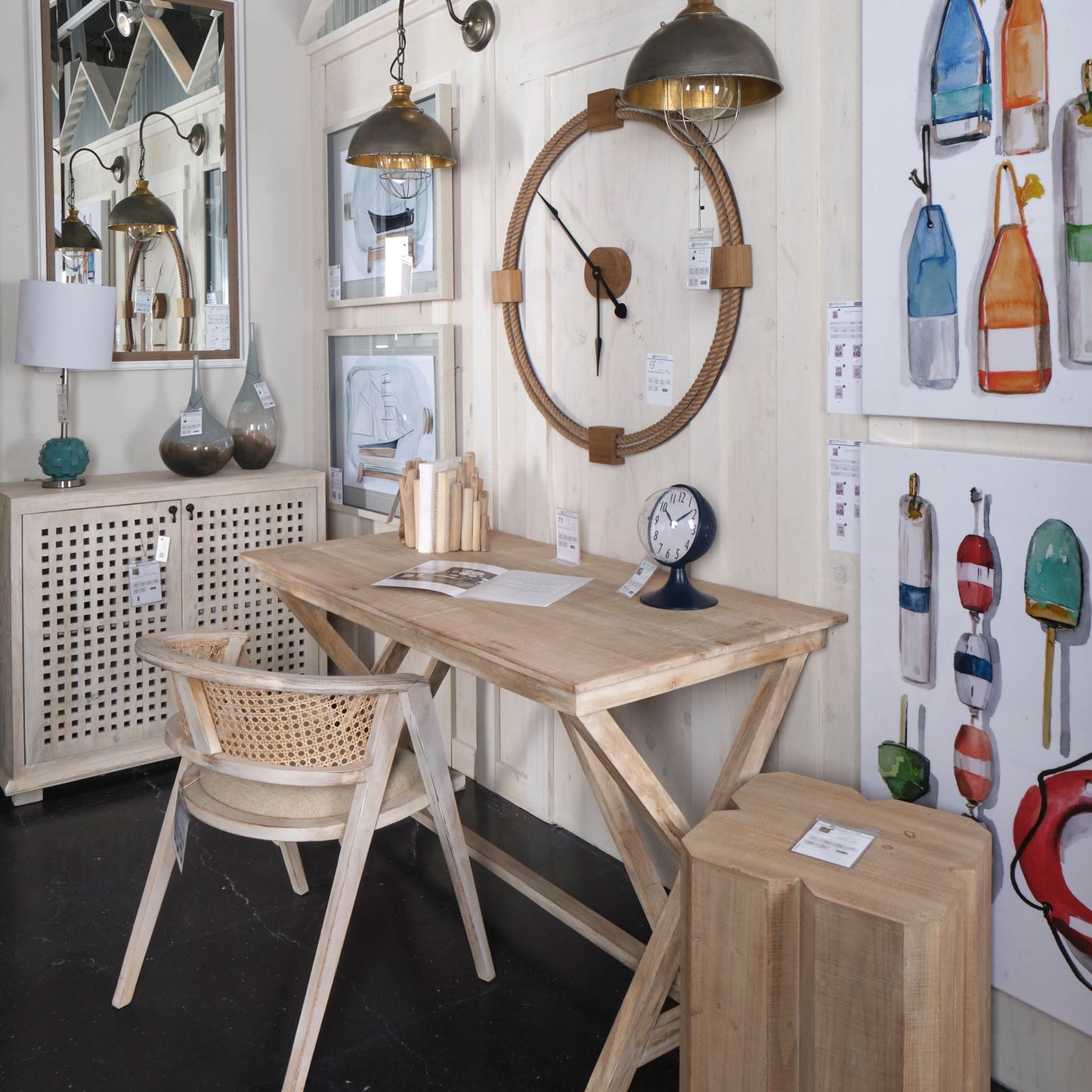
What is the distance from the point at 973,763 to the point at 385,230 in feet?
8.06

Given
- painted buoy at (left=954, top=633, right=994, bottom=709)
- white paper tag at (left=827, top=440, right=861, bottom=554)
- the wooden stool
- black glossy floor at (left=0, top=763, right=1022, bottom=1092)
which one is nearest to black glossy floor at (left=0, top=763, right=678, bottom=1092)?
black glossy floor at (left=0, top=763, right=1022, bottom=1092)

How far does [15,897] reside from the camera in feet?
9.02

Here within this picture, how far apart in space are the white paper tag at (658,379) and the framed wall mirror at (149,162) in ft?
6.25

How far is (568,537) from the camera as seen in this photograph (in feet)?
9.08

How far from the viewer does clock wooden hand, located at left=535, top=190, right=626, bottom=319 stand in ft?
8.75

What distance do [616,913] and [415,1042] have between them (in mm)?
643

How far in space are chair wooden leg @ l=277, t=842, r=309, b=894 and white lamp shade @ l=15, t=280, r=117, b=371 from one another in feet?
5.24

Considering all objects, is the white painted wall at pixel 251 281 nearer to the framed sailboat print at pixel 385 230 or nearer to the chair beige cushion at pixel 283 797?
the framed sailboat print at pixel 385 230

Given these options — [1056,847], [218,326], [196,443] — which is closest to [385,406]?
[196,443]

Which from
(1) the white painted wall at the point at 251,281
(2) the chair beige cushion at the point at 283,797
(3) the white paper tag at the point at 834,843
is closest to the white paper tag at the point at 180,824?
(2) the chair beige cushion at the point at 283,797

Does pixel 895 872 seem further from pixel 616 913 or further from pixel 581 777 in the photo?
pixel 581 777

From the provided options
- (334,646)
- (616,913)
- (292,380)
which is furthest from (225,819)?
(292,380)

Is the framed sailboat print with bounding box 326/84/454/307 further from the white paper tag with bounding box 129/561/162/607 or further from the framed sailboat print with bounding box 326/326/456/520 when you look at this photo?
the white paper tag with bounding box 129/561/162/607

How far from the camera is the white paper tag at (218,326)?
152 inches
